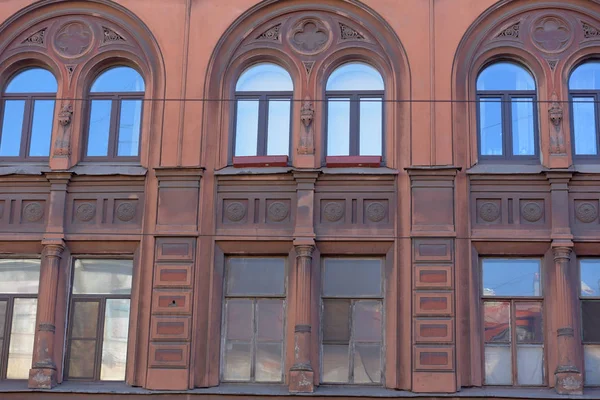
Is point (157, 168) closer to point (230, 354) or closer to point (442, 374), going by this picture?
point (230, 354)

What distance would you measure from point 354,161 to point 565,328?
4.98 m

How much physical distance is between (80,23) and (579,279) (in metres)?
11.2

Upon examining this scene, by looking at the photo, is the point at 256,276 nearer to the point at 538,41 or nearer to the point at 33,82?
the point at 33,82

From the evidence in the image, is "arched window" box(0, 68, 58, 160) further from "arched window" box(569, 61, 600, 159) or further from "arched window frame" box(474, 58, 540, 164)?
"arched window" box(569, 61, 600, 159)

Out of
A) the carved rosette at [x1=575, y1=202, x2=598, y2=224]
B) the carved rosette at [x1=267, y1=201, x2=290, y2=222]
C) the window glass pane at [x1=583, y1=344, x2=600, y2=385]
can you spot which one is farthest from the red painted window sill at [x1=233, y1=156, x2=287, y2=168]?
the window glass pane at [x1=583, y1=344, x2=600, y2=385]

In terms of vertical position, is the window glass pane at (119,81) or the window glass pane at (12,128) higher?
the window glass pane at (119,81)

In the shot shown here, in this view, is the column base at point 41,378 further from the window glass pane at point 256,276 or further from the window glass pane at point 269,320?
the window glass pane at point 269,320

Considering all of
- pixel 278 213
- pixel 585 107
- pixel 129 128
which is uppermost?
pixel 585 107

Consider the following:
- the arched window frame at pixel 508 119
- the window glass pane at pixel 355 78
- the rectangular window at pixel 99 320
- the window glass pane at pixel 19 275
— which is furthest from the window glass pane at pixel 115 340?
the arched window frame at pixel 508 119

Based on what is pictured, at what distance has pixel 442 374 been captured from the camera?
57.0 ft

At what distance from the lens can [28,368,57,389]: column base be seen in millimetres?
17859

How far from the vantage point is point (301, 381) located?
692 inches

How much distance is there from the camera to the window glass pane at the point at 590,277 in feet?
59.1

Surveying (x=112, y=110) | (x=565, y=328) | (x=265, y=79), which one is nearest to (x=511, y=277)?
(x=565, y=328)
